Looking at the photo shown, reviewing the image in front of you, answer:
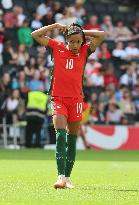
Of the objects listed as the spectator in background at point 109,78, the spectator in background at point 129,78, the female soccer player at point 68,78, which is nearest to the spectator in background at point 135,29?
the spectator in background at point 129,78

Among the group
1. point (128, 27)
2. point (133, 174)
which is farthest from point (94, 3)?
point (133, 174)

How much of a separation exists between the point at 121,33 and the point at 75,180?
1762 centimetres

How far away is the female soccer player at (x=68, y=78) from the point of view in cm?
1157

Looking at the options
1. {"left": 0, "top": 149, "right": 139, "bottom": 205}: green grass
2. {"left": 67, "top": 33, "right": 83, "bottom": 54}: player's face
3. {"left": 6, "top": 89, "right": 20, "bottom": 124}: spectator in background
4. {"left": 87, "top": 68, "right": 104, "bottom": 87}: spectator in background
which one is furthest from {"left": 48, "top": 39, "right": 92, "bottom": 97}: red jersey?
{"left": 87, "top": 68, "right": 104, "bottom": 87}: spectator in background

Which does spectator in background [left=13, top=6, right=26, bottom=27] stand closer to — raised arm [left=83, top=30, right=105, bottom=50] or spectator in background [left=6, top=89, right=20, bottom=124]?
spectator in background [left=6, top=89, right=20, bottom=124]

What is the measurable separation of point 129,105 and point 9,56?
168 inches

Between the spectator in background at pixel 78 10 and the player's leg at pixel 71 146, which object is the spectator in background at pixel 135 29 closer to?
the spectator in background at pixel 78 10

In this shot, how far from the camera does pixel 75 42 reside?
11562mm

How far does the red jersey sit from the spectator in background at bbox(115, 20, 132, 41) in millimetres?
18078

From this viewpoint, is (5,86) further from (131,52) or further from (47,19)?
(131,52)

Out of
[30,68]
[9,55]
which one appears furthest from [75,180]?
[9,55]

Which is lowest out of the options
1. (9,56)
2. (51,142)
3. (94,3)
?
(51,142)

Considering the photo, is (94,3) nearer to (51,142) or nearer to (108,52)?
(108,52)

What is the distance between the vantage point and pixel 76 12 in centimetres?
2948
